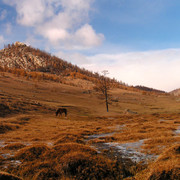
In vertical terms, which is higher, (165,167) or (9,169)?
(165,167)

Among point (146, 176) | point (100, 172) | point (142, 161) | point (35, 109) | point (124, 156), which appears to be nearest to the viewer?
point (146, 176)

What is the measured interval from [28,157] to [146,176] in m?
5.13

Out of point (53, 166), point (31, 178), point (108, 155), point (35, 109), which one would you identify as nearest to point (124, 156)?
point (108, 155)

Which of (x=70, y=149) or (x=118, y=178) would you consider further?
(x=70, y=149)

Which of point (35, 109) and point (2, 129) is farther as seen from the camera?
point (35, 109)

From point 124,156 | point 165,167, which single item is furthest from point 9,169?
point 165,167

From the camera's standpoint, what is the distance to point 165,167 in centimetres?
577

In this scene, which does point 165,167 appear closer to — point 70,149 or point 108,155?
point 108,155

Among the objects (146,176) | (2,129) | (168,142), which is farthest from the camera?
(2,129)

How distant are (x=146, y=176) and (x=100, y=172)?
1614 millimetres

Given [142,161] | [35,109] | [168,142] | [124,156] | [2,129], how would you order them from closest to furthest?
[142,161]
[124,156]
[168,142]
[2,129]
[35,109]

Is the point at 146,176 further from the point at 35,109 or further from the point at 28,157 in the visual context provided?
the point at 35,109

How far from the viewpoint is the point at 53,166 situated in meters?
6.48

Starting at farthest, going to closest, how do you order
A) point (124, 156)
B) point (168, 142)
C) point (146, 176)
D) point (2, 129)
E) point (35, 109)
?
point (35, 109) → point (2, 129) → point (168, 142) → point (124, 156) → point (146, 176)
